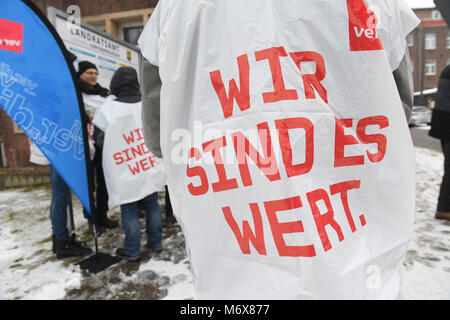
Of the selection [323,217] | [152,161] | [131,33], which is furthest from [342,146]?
[131,33]

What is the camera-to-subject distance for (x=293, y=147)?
94 centimetres

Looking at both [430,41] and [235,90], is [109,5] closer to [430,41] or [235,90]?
[235,90]

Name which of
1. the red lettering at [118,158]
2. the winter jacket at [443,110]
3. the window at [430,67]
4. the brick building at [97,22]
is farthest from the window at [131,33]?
the window at [430,67]

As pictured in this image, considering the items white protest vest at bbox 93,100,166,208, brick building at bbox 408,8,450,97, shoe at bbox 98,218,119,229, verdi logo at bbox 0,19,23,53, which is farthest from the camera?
brick building at bbox 408,8,450,97

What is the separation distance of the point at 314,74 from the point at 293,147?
0.83 feet

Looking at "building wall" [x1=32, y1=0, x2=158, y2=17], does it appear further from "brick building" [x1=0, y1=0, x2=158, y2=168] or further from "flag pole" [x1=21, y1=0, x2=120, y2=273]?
"flag pole" [x1=21, y1=0, x2=120, y2=273]

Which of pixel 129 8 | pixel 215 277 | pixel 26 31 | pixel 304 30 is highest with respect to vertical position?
pixel 129 8

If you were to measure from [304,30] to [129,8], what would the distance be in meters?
7.28

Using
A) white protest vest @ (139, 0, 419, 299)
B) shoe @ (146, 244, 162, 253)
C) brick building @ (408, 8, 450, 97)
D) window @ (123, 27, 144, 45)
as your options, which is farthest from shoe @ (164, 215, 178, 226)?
brick building @ (408, 8, 450, 97)

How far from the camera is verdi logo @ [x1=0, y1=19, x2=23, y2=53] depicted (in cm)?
199

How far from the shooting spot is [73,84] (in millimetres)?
2270

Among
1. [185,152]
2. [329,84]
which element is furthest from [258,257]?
[329,84]

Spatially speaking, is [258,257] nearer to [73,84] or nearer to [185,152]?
[185,152]

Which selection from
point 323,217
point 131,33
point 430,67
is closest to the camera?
point 323,217
